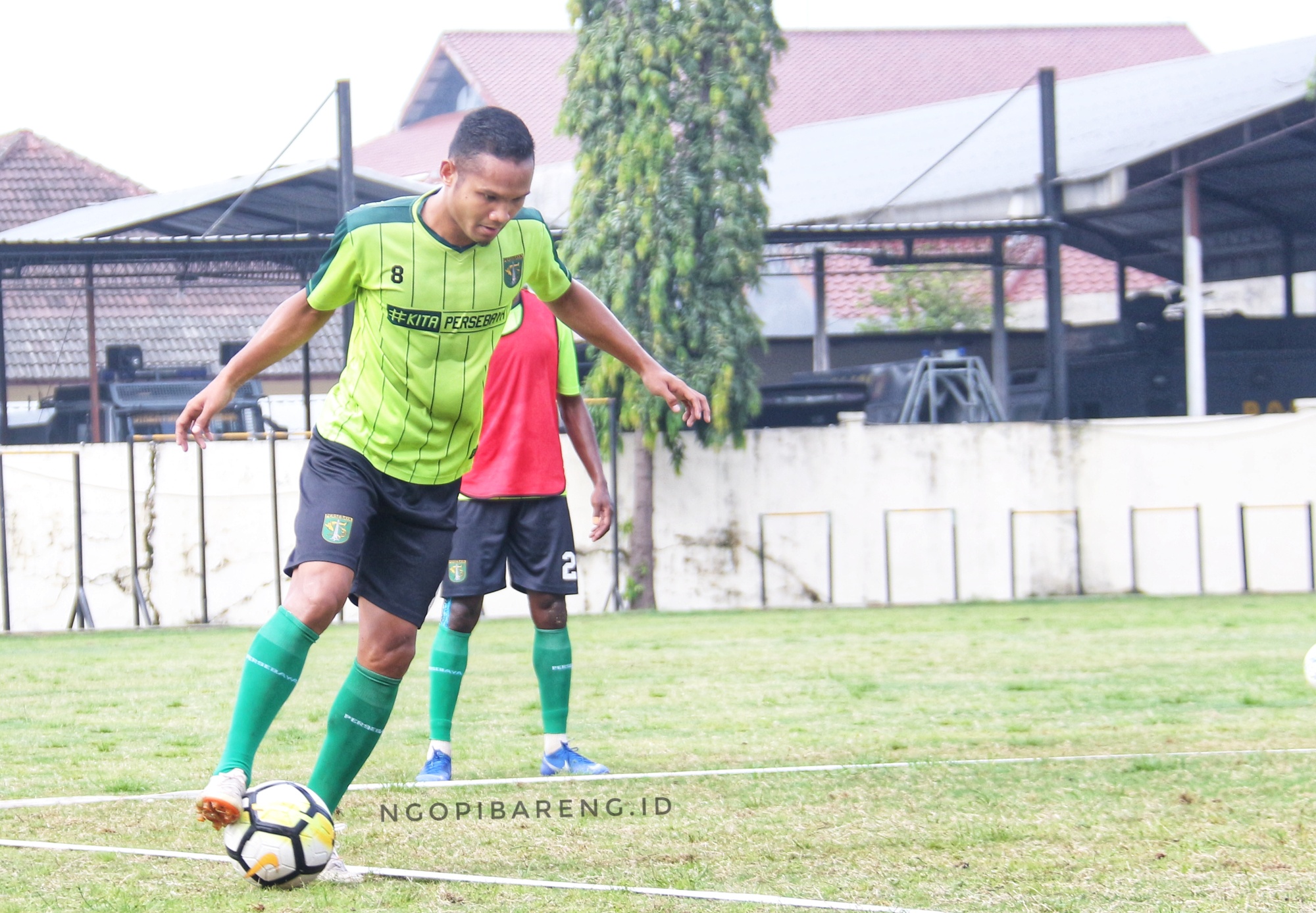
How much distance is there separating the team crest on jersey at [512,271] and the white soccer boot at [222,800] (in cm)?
148

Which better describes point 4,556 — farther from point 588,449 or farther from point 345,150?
point 588,449

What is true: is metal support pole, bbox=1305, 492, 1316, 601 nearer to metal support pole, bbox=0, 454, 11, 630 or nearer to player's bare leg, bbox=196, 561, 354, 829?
metal support pole, bbox=0, 454, 11, 630

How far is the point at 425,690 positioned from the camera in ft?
30.4

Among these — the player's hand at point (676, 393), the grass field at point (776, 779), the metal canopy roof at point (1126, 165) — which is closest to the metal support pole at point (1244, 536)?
the metal canopy roof at point (1126, 165)

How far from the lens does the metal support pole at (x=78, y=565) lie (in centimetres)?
1736

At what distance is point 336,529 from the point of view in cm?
412

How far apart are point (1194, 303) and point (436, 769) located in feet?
65.6

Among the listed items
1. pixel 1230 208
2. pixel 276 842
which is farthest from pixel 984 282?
pixel 276 842

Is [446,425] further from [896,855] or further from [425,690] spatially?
[425,690]

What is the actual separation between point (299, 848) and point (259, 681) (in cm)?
43

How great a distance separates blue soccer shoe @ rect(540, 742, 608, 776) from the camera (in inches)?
226

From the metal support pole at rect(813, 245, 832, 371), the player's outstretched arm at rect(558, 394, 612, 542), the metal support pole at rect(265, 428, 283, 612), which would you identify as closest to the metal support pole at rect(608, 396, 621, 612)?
the metal support pole at rect(265, 428, 283, 612)

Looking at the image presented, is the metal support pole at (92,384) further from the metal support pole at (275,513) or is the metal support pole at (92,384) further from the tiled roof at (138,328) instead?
the tiled roof at (138,328)

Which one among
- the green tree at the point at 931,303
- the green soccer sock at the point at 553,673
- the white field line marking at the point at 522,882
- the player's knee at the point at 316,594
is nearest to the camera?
the white field line marking at the point at 522,882
